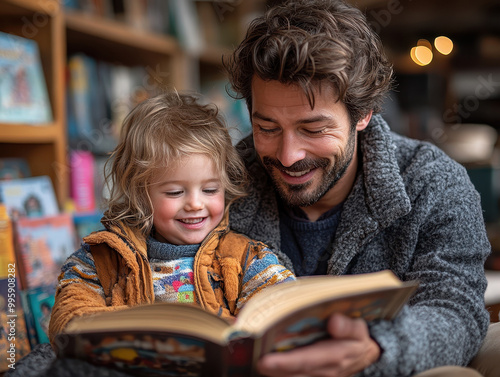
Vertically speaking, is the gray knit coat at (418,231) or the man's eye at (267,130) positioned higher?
the man's eye at (267,130)

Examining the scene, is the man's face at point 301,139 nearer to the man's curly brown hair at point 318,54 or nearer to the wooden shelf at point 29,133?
the man's curly brown hair at point 318,54

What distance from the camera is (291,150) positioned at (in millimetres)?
1158

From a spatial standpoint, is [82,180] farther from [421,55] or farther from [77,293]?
[421,55]

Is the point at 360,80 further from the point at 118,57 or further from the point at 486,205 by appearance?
the point at 118,57

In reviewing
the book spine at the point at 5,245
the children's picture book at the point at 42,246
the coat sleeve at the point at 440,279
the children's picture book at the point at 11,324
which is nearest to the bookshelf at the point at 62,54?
the children's picture book at the point at 42,246

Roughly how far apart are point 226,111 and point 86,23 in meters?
0.95

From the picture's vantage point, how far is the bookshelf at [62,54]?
1.85m

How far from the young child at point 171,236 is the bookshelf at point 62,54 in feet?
2.49

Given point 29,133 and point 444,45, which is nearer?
point 29,133

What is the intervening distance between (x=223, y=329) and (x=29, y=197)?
135 centimetres

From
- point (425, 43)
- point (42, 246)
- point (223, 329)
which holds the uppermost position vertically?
point (425, 43)

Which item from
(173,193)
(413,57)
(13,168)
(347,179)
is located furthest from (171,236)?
(413,57)

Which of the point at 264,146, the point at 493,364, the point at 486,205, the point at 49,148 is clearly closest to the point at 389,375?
the point at 493,364

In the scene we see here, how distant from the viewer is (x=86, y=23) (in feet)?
6.78
